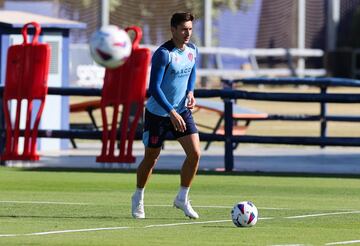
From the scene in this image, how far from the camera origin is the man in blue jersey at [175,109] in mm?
13891

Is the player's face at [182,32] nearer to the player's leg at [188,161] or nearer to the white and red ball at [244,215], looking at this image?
the player's leg at [188,161]

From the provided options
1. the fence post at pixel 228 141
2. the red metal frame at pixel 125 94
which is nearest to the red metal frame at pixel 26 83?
the red metal frame at pixel 125 94

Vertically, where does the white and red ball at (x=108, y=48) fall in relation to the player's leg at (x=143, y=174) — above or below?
above

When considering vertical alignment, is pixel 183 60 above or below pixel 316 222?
above

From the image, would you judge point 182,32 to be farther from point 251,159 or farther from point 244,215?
point 251,159

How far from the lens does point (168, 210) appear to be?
14.8m

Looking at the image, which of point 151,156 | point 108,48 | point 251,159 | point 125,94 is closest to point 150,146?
point 151,156

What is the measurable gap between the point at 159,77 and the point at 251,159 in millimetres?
10379

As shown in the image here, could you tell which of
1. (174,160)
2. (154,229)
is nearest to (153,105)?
(154,229)

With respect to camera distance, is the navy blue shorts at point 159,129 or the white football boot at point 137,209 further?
the navy blue shorts at point 159,129

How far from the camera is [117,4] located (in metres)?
56.5

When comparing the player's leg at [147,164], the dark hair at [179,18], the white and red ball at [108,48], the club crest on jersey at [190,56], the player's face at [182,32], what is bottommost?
the player's leg at [147,164]

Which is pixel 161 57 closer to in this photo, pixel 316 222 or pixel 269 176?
pixel 316 222

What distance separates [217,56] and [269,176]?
34.6 m
